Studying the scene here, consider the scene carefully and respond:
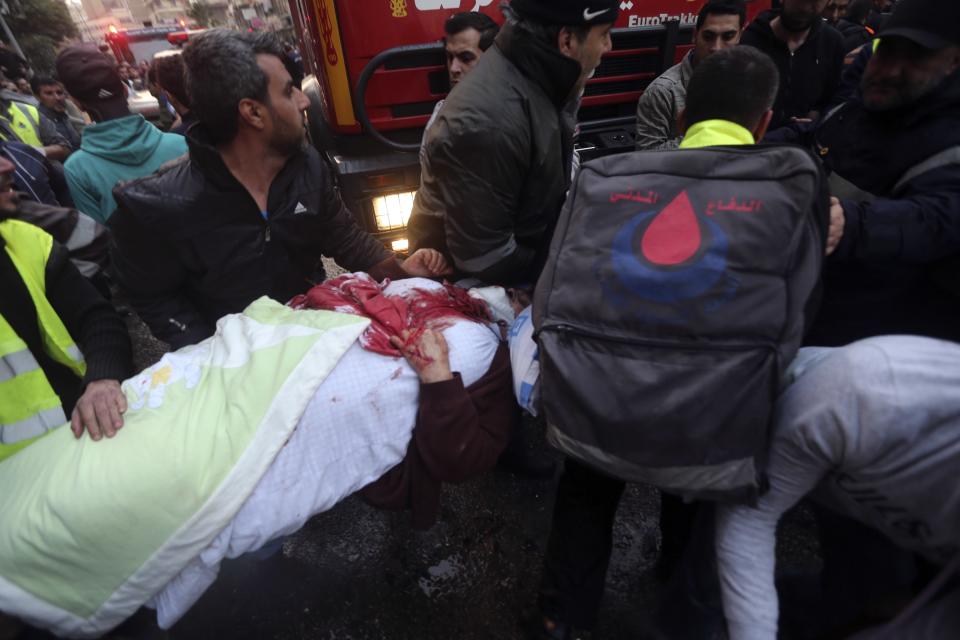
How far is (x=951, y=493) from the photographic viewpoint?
854mm

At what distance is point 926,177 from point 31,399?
2918 millimetres

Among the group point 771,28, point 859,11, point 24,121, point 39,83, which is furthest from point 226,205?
point 859,11

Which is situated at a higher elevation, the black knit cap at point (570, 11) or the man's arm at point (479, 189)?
the black knit cap at point (570, 11)

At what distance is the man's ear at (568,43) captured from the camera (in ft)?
5.76

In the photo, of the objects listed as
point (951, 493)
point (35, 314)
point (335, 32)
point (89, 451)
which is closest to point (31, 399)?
point (35, 314)

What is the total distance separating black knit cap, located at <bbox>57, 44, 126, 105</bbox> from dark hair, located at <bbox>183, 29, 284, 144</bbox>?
6.19 ft

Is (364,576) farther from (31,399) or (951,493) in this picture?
(951,493)

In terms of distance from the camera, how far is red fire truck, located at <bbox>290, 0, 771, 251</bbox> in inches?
119

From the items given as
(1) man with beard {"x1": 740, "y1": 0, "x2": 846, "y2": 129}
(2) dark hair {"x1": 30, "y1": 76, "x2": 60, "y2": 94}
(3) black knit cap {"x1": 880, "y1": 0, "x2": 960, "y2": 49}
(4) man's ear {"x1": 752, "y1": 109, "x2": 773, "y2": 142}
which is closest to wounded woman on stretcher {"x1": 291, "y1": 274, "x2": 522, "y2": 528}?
(4) man's ear {"x1": 752, "y1": 109, "x2": 773, "y2": 142}

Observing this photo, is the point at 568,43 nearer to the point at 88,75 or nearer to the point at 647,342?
the point at 647,342

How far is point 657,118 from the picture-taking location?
9.84ft

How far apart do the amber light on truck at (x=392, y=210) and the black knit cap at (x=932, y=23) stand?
108 inches

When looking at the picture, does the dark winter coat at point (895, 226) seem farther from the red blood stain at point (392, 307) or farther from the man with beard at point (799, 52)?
the man with beard at point (799, 52)

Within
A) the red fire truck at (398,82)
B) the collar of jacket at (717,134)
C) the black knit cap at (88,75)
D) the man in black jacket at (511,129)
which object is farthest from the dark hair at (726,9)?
the black knit cap at (88,75)
